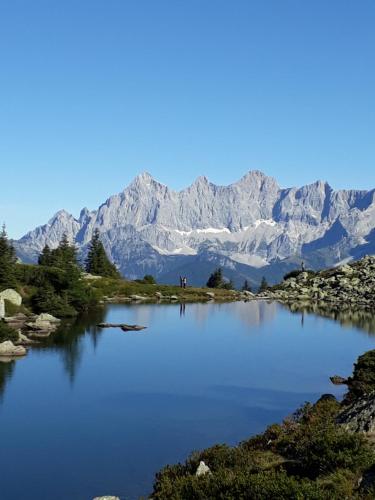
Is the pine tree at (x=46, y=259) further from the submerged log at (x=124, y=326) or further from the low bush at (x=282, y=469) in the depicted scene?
the low bush at (x=282, y=469)

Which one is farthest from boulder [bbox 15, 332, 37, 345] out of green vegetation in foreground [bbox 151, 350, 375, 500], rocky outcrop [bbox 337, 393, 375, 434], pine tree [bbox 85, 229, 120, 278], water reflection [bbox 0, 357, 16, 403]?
pine tree [bbox 85, 229, 120, 278]

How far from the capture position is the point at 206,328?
95.0m

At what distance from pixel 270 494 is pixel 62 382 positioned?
38374mm

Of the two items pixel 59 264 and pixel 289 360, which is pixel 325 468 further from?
pixel 59 264

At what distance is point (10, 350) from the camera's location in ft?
211

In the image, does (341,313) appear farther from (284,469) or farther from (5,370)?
(284,469)

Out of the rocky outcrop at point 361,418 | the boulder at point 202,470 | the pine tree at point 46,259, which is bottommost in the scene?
the boulder at point 202,470

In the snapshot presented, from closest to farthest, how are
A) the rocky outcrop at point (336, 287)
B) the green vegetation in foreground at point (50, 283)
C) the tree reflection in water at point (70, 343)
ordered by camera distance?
the tree reflection in water at point (70, 343), the green vegetation in foreground at point (50, 283), the rocky outcrop at point (336, 287)

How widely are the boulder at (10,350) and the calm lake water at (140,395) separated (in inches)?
89.3

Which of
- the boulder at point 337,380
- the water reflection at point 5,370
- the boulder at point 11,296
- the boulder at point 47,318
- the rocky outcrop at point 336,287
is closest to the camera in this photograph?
the water reflection at point 5,370

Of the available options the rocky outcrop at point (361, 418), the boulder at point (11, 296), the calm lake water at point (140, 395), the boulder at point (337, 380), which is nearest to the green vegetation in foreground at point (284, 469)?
the rocky outcrop at point (361, 418)

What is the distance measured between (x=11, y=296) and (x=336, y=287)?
99706mm

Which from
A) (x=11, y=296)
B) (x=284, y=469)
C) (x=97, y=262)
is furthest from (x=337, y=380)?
(x=97, y=262)

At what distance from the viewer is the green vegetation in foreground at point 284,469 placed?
1812 centimetres
